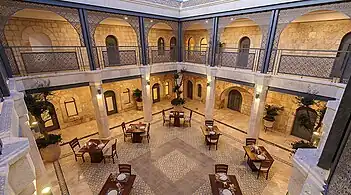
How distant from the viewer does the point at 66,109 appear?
11.0m

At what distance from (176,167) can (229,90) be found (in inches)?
354

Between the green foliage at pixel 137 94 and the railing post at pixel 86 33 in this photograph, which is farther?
the green foliage at pixel 137 94

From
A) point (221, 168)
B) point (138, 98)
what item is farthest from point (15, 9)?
point (221, 168)

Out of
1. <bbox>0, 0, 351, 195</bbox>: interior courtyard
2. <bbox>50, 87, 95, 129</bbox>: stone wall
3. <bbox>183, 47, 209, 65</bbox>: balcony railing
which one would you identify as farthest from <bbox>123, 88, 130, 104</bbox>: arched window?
<bbox>183, 47, 209, 65</bbox>: balcony railing

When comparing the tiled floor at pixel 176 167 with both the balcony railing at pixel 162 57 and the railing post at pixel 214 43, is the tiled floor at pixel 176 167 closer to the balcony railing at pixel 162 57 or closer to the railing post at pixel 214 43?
the railing post at pixel 214 43

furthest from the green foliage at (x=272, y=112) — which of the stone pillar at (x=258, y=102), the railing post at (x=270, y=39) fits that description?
the railing post at (x=270, y=39)

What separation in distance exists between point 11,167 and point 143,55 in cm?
897

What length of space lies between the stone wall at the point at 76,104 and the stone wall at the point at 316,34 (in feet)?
44.8

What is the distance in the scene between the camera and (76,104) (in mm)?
11273

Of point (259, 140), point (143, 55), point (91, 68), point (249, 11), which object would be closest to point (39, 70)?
point (91, 68)

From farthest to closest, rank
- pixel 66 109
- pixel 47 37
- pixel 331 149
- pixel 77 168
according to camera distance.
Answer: pixel 66 109, pixel 47 37, pixel 77 168, pixel 331 149

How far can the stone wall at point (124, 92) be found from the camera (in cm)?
1291

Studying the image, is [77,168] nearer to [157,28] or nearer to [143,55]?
[143,55]

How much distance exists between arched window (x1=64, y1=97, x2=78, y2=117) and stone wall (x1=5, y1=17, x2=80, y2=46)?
3795mm
